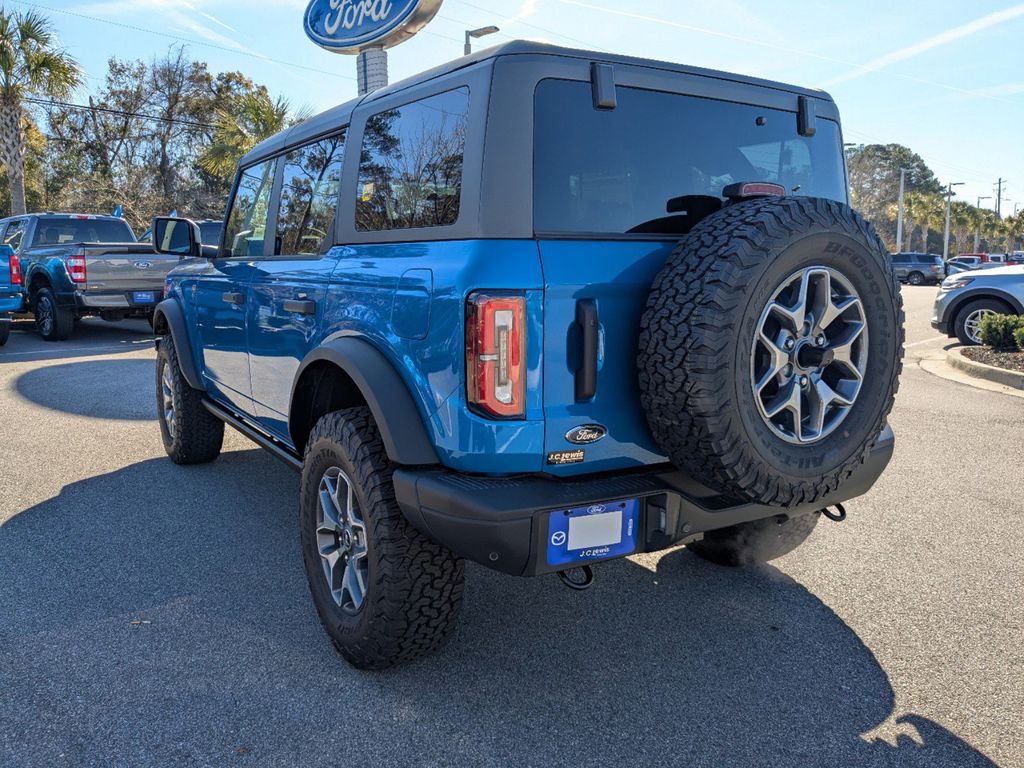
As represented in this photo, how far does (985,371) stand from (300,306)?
334 inches

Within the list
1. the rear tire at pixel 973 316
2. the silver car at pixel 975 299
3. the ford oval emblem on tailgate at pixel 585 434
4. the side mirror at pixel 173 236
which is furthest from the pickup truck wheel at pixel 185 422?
the rear tire at pixel 973 316

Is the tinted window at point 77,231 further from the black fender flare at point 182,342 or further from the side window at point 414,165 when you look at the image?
the side window at point 414,165

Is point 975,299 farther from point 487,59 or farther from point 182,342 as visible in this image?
point 487,59

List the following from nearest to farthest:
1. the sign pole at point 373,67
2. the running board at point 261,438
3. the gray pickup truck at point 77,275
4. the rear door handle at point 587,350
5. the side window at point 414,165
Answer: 1. the rear door handle at point 587,350
2. the side window at point 414,165
3. the running board at point 261,438
4. the gray pickup truck at point 77,275
5. the sign pole at point 373,67

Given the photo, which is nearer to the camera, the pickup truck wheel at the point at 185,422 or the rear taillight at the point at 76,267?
the pickup truck wheel at the point at 185,422

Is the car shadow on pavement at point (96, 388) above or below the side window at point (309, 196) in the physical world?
below

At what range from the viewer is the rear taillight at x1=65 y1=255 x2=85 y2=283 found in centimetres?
1105

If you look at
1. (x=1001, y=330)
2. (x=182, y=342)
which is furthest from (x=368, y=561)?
(x=1001, y=330)

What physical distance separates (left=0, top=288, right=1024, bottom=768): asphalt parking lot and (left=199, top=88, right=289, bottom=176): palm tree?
2003cm

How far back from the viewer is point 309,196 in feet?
11.6

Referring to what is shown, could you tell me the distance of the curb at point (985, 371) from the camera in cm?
854

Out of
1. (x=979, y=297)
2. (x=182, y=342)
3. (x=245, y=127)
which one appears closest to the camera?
(x=182, y=342)

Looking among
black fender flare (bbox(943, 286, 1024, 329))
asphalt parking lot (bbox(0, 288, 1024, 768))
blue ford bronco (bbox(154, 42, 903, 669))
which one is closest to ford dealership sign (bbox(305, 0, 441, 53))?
black fender flare (bbox(943, 286, 1024, 329))

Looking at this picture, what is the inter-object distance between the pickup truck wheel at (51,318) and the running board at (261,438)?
8315 millimetres
